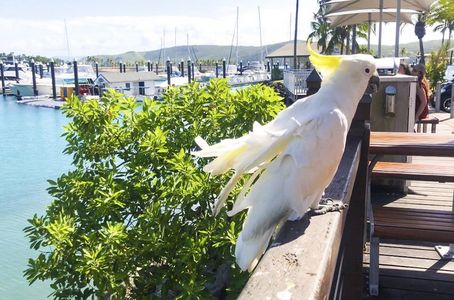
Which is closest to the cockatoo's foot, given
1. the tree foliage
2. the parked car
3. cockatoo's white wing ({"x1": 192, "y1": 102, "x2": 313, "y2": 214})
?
cockatoo's white wing ({"x1": 192, "y1": 102, "x2": 313, "y2": 214})

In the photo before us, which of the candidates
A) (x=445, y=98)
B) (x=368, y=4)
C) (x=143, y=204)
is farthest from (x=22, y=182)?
(x=445, y=98)

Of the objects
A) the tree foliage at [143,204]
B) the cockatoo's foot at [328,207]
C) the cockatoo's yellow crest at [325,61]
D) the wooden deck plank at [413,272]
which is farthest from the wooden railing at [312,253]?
the wooden deck plank at [413,272]

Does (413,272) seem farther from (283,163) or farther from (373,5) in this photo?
(373,5)

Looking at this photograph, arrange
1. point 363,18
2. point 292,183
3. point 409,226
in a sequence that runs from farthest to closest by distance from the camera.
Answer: point 363,18, point 409,226, point 292,183

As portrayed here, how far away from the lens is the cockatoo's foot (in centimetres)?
117

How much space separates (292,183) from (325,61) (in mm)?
559

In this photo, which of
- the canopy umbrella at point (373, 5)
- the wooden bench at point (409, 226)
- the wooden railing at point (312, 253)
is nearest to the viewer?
the wooden railing at point (312, 253)

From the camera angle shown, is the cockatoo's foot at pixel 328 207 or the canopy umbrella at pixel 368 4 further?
the canopy umbrella at pixel 368 4

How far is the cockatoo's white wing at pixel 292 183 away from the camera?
4.32 ft

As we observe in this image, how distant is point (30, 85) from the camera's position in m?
37.5

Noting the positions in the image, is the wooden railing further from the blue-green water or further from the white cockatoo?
the blue-green water

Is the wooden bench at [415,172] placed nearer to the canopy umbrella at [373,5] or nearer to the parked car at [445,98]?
the canopy umbrella at [373,5]

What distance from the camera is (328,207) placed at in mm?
1177

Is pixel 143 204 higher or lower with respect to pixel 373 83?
lower
